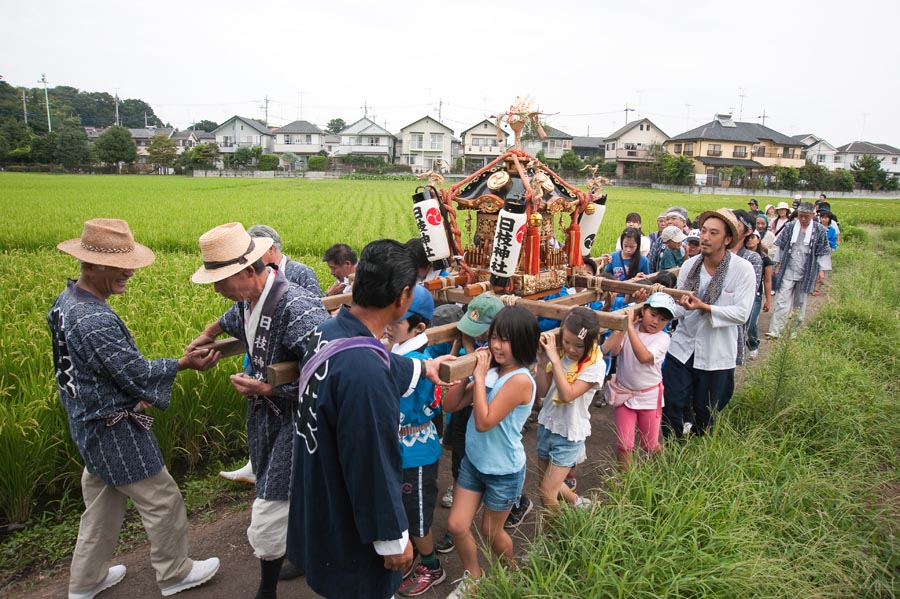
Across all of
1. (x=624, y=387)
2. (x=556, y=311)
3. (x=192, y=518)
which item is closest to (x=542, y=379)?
(x=556, y=311)

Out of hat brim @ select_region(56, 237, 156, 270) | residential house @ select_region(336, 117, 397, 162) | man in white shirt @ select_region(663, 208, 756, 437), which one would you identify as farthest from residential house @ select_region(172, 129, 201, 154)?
man in white shirt @ select_region(663, 208, 756, 437)

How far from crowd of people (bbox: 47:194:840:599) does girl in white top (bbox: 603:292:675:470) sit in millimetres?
16

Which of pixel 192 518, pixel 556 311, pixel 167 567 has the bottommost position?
pixel 192 518

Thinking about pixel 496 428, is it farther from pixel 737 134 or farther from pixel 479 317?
pixel 737 134

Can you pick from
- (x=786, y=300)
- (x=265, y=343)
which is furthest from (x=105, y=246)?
(x=786, y=300)

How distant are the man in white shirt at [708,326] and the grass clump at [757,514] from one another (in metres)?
0.32

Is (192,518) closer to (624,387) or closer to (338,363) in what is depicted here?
(338,363)

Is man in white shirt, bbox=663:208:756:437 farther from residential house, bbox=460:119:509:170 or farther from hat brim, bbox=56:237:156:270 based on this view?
residential house, bbox=460:119:509:170

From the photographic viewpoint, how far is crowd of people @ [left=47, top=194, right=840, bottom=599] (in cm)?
192

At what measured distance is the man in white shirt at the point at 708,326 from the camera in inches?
165

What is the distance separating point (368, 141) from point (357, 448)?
68868 mm

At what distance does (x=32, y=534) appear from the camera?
11.9ft

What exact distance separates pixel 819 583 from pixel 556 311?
2043mm

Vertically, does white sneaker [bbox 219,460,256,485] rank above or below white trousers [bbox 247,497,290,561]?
below
